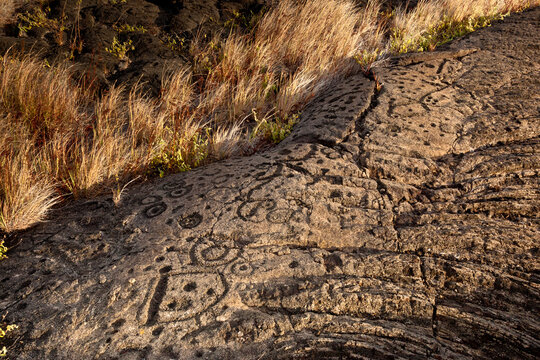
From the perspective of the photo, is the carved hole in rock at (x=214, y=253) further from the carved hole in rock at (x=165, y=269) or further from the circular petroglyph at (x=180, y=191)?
the circular petroglyph at (x=180, y=191)

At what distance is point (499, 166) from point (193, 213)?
7.03 feet

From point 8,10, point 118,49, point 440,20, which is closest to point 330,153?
point 118,49

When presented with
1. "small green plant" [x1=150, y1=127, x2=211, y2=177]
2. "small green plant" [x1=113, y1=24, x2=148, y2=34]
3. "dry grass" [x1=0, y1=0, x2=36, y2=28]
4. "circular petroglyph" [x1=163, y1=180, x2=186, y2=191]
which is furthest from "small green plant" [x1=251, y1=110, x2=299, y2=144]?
"dry grass" [x1=0, y1=0, x2=36, y2=28]

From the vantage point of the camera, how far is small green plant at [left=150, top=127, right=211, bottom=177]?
328 centimetres

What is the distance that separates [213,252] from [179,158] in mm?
1367

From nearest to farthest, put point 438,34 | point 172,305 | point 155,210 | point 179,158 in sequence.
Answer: point 172,305 < point 155,210 < point 179,158 < point 438,34

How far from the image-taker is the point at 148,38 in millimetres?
5000

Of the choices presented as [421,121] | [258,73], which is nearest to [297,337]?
[421,121]

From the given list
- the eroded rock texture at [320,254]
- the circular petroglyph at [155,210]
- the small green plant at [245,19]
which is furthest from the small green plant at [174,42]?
the circular petroglyph at [155,210]

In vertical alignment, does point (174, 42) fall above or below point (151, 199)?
above

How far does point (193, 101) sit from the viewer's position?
4.49m

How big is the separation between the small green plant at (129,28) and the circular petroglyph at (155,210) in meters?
3.48

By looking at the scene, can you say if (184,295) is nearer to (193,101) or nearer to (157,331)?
(157,331)

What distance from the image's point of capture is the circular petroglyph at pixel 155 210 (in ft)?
8.25
